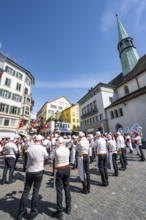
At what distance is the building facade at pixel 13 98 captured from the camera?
992 inches

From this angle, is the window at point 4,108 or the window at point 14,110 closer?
the window at point 4,108

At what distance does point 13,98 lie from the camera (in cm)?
2752

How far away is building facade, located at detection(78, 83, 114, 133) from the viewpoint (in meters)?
27.8

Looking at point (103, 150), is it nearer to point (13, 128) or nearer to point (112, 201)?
point (112, 201)

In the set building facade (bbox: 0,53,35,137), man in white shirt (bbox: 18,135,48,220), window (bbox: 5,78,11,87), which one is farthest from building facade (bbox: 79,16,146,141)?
window (bbox: 5,78,11,87)

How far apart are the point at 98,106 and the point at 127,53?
18.8 metres

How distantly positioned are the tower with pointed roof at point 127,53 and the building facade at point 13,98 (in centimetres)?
3029

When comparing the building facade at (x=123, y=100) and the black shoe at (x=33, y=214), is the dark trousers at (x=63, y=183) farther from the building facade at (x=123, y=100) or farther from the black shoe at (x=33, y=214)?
the building facade at (x=123, y=100)

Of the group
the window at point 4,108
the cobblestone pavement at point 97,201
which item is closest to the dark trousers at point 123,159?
the cobblestone pavement at point 97,201

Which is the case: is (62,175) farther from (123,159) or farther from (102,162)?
(123,159)

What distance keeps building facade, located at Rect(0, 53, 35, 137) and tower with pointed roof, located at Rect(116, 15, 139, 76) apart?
30.3 m

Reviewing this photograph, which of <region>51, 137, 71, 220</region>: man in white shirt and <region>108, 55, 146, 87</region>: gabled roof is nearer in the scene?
<region>51, 137, 71, 220</region>: man in white shirt

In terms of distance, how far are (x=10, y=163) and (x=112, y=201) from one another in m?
Answer: 5.35

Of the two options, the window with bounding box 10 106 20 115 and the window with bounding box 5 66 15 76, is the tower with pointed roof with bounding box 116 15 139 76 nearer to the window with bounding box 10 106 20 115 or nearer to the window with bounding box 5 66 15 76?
the window with bounding box 5 66 15 76
